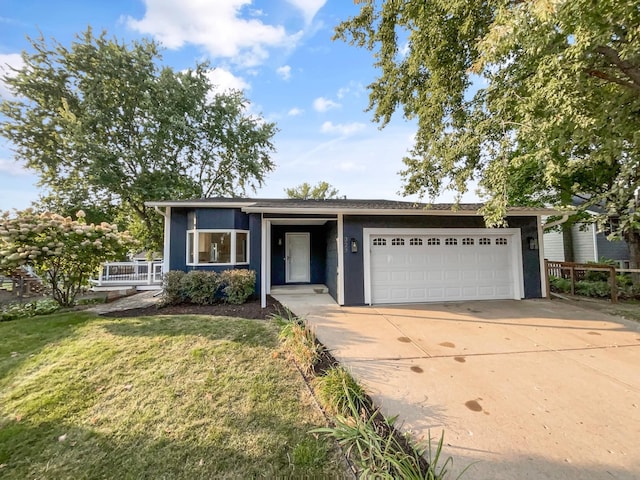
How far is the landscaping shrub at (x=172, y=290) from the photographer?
24.1 ft

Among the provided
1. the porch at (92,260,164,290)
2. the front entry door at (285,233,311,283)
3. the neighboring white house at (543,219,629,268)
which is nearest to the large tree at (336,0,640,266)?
the front entry door at (285,233,311,283)

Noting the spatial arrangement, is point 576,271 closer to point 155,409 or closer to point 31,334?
point 155,409

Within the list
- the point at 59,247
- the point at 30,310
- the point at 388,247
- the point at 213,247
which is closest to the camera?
the point at 59,247

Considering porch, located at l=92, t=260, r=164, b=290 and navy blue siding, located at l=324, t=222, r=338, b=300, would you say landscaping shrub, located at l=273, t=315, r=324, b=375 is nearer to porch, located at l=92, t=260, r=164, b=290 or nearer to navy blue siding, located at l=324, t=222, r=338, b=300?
navy blue siding, located at l=324, t=222, r=338, b=300

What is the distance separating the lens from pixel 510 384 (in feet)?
10.7

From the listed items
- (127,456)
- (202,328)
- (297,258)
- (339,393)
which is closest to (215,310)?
(202,328)

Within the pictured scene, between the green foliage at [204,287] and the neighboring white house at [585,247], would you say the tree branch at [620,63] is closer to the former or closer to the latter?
the green foliage at [204,287]

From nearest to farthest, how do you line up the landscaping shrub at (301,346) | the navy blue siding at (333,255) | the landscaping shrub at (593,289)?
the landscaping shrub at (301,346) → the navy blue siding at (333,255) → the landscaping shrub at (593,289)

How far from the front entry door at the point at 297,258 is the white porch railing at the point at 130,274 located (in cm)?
495

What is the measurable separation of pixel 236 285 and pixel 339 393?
518 cm

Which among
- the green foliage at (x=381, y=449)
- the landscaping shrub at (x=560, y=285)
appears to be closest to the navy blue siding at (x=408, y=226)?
the landscaping shrub at (x=560, y=285)

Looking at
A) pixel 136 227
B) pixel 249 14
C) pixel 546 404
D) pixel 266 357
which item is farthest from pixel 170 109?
pixel 546 404

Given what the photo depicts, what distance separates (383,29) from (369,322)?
7.12 m

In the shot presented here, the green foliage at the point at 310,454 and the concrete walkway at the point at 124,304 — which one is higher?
the concrete walkway at the point at 124,304
